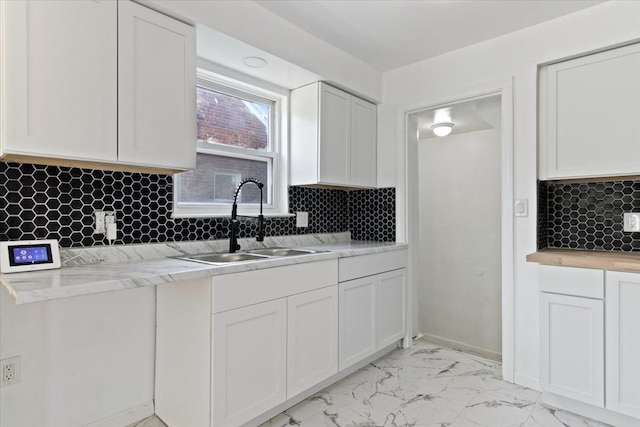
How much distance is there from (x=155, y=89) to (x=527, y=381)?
2.89 m

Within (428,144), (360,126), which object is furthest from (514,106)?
(428,144)

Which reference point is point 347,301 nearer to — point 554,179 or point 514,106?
point 554,179

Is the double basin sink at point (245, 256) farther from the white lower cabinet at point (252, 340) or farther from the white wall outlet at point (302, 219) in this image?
the white wall outlet at point (302, 219)

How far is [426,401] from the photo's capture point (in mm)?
2209

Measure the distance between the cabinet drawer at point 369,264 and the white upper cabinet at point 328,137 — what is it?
66 centimetres

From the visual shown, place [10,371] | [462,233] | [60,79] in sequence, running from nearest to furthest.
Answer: [60,79], [10,371], [462,233]

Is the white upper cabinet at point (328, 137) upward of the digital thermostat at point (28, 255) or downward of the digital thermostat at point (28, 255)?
upward

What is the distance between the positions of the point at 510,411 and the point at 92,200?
2.63m

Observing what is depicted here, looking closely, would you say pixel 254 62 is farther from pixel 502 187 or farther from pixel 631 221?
pixel 631 221

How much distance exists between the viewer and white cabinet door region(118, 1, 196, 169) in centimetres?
169

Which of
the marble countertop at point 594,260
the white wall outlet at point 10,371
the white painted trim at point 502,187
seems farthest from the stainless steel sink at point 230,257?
the marble countertop at point 594,260

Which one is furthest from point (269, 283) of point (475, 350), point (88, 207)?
point (475, 350)

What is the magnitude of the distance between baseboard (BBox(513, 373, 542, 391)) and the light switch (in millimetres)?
1094

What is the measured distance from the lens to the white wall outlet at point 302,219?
118 inches
